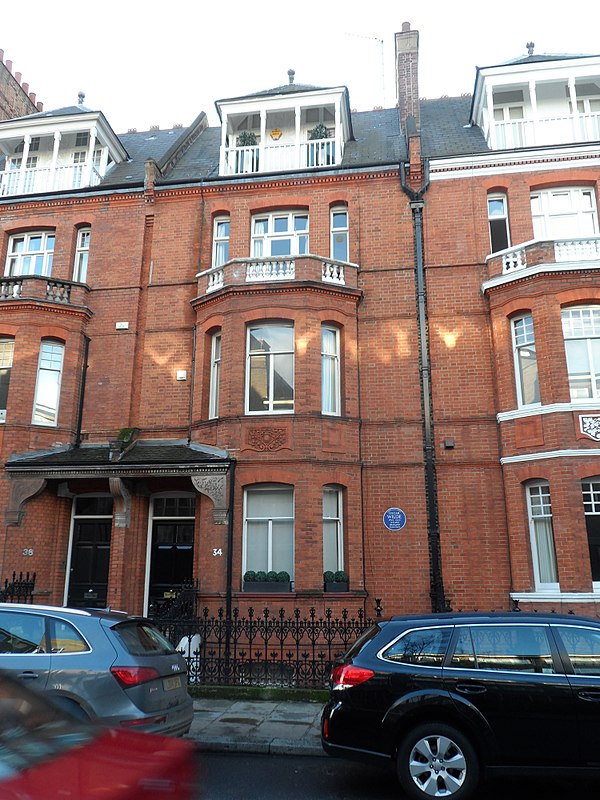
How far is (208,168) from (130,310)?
5451mm

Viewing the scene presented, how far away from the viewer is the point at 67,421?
15.3 m

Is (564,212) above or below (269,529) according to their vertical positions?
above

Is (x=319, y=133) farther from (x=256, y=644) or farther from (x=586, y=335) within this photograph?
(x=256, y=644)

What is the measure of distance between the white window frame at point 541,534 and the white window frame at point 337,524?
13.5 feet

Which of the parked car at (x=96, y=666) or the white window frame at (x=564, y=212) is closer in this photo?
the parked car at (x=96, y=666)

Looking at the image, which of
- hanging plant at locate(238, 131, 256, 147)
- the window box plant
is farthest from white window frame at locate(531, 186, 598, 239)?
the window box plant

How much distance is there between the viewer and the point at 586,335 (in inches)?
538

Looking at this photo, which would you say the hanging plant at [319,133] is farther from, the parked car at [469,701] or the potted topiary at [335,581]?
the parked car at [469,701]

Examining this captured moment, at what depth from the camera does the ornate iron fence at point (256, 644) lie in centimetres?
1016

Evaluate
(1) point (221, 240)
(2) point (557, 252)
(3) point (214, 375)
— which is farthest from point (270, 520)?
(2) point (557, 252)

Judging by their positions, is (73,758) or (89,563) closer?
(73,758)

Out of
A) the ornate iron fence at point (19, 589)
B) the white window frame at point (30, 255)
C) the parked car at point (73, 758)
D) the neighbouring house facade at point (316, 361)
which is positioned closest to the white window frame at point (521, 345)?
the neighbouring house facade at point (316, 361)

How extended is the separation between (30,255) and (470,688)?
1648 centimetres

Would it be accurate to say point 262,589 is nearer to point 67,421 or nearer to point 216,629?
point 216,629
